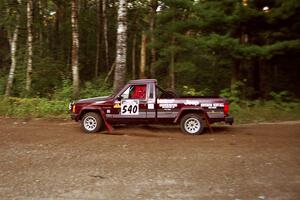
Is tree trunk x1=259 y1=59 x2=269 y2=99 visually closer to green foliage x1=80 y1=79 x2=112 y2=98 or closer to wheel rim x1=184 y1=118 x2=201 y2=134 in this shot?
green foliage x1=80 y1=79 x2=112 y2=98

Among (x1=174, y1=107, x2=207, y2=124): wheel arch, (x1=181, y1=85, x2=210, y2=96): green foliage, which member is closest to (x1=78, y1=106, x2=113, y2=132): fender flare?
(x1=174, y1=107, x2=207, y2=124): wheel arch

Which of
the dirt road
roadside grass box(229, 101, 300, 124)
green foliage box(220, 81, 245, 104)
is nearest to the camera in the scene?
the dirt road

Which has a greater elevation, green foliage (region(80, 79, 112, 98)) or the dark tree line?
the dark tree line

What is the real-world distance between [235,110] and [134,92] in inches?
224

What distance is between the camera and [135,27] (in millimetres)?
37094

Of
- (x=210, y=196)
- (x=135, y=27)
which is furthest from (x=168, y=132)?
(x=135, y=27)

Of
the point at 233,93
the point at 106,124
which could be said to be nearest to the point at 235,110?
the point at 233,93

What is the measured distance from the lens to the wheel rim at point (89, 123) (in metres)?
13.9

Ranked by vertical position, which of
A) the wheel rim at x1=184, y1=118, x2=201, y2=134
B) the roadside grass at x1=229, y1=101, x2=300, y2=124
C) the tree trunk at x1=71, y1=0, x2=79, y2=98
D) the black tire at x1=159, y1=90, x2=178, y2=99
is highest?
the tree trunk at x1=71, y1=0, x2=79, y2=98

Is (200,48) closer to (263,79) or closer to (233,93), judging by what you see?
(233,93)

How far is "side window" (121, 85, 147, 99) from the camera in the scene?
1362 centimetres

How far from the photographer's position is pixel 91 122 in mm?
13875

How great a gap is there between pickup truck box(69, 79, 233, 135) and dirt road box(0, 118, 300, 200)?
43 centimetres

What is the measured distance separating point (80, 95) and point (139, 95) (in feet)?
23.2
